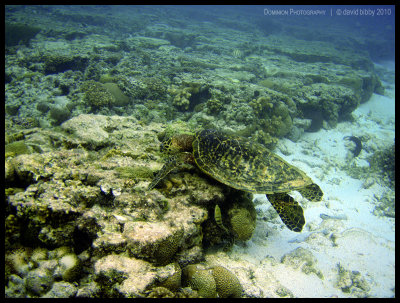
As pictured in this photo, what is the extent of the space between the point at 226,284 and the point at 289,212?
2080 millimetres

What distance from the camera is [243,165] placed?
371 cm

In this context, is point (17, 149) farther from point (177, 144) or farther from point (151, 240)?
point (151, 240)

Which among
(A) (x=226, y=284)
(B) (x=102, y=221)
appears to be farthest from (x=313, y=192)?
(B) (x=102, y=221)

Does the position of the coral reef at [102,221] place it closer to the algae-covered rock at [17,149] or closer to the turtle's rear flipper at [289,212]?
the algae-covered rock at [17,149]

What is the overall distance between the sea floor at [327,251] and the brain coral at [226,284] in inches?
15.6

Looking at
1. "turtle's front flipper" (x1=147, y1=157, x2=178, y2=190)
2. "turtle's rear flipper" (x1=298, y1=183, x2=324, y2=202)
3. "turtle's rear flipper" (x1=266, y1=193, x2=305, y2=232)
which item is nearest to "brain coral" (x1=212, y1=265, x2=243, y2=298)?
"turtle's front flipper" (x1=147, y1=157, x2=178, y2=190)

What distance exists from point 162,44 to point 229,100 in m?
13.5

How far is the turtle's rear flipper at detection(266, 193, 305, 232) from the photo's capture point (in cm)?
391

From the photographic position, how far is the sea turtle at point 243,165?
3.49 metres

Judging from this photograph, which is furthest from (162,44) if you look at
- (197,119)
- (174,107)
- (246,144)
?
(246,144)

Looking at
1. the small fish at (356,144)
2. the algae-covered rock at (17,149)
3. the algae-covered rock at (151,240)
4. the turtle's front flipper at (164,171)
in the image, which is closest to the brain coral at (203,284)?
the algae-covered rock at (151,240)

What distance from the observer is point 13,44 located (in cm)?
1361

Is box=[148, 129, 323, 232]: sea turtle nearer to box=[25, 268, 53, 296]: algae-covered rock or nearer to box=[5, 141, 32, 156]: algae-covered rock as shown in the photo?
box=[25, 268, 53, 296]: algae-covered rock

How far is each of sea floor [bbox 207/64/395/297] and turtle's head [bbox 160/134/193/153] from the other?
2155mm
